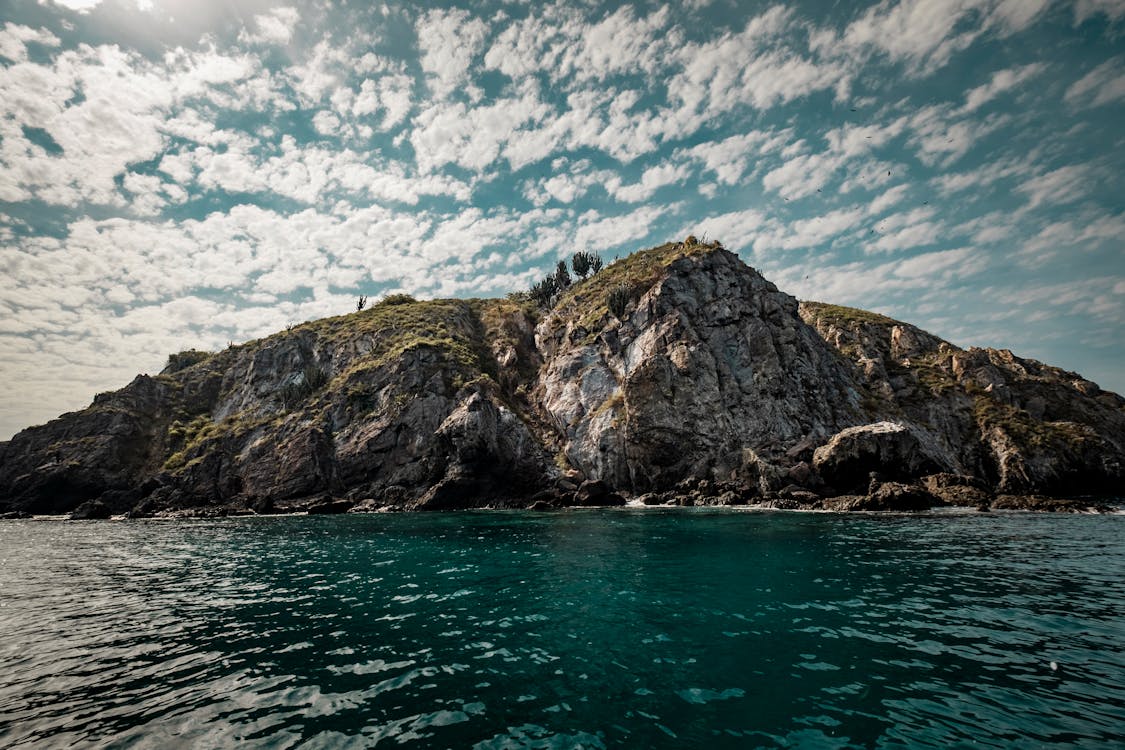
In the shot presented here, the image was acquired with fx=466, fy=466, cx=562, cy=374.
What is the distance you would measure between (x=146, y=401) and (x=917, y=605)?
372 ft

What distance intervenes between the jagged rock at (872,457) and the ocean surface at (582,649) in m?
25.8

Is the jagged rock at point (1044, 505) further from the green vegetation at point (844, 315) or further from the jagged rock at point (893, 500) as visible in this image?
the green vegetation at point (844, 315)

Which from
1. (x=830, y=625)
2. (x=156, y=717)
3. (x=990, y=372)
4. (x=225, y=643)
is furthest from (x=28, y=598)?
(x=990, y=372)

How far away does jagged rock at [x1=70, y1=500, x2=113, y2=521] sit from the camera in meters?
61.7

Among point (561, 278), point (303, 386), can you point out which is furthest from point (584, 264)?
point (303, 386)

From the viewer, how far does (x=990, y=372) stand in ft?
262

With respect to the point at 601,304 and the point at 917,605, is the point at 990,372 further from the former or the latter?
the point at 917,605

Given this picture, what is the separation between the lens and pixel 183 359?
4043 inches

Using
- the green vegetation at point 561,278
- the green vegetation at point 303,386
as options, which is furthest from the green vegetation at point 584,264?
the green vegetation at point 303,386

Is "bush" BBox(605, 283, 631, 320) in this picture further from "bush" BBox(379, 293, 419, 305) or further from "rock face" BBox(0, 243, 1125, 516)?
"bush" BBox(379, 293, 419, 305)

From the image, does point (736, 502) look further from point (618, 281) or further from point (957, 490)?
point (618, 281)

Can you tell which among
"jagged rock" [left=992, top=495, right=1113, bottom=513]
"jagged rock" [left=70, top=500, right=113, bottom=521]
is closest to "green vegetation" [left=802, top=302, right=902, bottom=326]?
"jagged rock" [left=992, top=495, right=1113, bottom=513]

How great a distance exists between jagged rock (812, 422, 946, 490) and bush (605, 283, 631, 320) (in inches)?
1659

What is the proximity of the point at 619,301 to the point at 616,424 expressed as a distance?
26.6 metres
